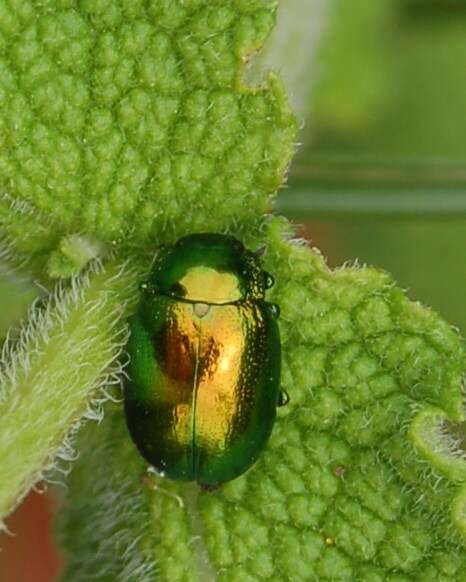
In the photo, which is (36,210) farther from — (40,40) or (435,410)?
(435,410)

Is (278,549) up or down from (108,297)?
down

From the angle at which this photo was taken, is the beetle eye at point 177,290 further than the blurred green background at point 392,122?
No

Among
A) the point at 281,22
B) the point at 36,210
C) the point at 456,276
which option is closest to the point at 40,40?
the point at 36,210

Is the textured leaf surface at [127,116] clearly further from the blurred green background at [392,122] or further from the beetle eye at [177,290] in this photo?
the blurred green background at [392,122]

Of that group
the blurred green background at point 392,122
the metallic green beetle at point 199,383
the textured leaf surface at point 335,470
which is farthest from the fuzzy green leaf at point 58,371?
the blurred green background at point 392,122

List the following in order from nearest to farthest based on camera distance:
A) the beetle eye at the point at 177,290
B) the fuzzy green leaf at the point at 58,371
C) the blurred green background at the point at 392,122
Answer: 1. the fuzzy green leaf at the point at 58,371
2. the beetle eye at the point at 177,290
3. the blurred green background at the point at 392,122

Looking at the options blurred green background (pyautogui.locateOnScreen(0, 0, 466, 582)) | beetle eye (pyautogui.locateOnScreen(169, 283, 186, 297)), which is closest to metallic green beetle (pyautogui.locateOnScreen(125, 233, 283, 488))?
beetle eye (pyautogui.locateOnScreen(169, 283, 186, 297))

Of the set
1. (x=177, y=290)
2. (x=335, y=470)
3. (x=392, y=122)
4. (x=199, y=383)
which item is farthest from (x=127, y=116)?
(x=392, y=122)
